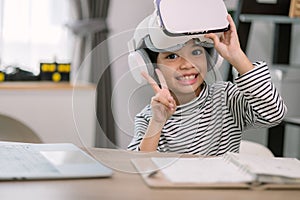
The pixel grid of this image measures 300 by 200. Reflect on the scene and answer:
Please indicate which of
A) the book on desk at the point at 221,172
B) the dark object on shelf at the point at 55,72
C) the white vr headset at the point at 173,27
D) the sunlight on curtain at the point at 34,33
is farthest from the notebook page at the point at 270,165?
the sunlight on curtain at the point at 34,33

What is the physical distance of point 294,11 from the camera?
2.55 m

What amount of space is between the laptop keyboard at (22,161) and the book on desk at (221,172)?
0.16 m

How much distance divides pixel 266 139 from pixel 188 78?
6.42ft

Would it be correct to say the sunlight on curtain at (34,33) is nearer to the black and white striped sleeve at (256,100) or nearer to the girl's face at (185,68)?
the black and white striped sleeve at (256,100)

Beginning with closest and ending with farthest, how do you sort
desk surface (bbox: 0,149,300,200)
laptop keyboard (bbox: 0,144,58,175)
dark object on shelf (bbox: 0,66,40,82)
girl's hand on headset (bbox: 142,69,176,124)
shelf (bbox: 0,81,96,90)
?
desk surface (bbox: 0,149,300,200) → laptop keyboard (bbox: 0,144,58,175) → girl's hand on headset (bbox: 142,69,176,124) → shelf (bbox: 0,81,96,90) → dark object on shelf (bbox: 0,66,40,82)

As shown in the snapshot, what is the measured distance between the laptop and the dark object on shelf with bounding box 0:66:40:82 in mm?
1535

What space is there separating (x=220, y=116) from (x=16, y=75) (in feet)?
5.02

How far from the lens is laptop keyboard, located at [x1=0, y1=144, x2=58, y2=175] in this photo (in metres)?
0.92

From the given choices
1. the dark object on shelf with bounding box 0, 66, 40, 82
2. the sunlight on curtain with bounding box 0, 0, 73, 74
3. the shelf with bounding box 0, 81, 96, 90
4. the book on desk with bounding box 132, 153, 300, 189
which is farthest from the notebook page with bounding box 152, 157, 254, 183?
the sunlight on curtain with bounding box 0, 0, 73, 74

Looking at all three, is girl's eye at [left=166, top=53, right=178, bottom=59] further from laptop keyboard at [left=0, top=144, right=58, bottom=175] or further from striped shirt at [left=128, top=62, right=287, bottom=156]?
laptop keyboard at [left=0, top=144, right=58, bottom=175]

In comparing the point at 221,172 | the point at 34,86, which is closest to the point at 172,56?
the point at 221,172

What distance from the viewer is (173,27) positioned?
1.04m

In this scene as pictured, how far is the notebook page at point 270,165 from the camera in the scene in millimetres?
913

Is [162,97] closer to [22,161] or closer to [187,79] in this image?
[187,79]
